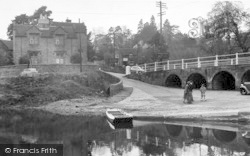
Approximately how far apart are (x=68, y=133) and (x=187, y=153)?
8.99 meters

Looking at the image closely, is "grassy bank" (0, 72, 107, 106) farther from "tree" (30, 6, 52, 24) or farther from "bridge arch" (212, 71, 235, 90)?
"tree" (30, 6, 52, 24)

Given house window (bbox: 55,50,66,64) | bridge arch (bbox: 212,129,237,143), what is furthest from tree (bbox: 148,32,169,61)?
bridge arch (bbox: 212,129,237,143)

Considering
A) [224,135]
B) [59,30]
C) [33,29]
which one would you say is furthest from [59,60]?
[224,135]

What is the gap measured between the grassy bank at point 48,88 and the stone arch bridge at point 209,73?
6.87m

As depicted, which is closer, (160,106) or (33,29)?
(160,106)

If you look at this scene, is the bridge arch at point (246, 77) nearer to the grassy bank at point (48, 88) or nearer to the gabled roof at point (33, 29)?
the grassy bank at point (48, 88)

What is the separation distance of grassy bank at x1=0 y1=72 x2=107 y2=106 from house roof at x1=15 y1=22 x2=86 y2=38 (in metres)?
22.8

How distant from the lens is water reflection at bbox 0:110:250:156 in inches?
656

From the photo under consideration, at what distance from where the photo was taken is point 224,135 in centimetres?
1973

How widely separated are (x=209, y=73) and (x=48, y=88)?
17.7 meters

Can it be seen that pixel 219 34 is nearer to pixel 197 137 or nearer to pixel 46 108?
pixel 46 108

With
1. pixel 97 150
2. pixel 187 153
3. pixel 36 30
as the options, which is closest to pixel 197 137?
pixel 187 153

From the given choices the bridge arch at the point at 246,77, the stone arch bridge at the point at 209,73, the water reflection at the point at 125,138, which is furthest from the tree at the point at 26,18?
the water reflection at the point at 125,138

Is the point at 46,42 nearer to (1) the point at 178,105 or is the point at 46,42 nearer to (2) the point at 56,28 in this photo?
(2) the point at 56,28
